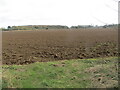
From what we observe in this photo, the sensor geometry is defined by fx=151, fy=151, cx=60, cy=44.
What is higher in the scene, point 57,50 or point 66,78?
point 57,50

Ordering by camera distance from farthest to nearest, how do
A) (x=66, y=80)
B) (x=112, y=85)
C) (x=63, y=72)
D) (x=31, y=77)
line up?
(x=63, y=72) < (x=31, y=77) < (x=66, y=80) < (x=112, y=85)

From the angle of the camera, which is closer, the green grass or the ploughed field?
the green grass

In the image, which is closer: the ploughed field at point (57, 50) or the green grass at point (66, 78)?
the green grass at point (66, 78)

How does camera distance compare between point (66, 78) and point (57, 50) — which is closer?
point (66, 78)

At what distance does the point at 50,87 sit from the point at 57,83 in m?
0.35

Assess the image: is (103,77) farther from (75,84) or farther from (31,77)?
(31,77)

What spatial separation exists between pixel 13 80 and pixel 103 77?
3179 mm

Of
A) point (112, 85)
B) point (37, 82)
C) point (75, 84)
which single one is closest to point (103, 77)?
point (112, 85)

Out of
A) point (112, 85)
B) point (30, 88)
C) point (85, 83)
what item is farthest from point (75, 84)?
point (30, 88)

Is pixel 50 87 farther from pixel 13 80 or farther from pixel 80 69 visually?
pixel 80 69

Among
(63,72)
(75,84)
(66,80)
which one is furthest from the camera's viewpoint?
(63,72)

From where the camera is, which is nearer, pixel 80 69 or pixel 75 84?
pixel 75 84

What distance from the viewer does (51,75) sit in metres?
5.79

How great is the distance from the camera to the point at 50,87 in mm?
4812
